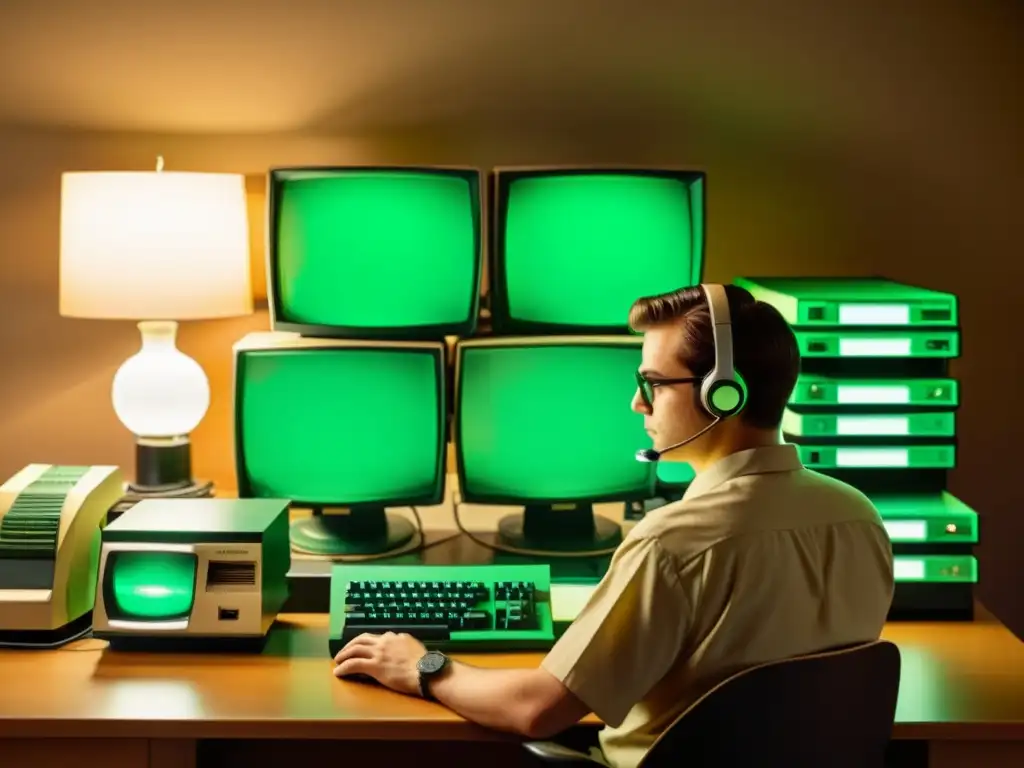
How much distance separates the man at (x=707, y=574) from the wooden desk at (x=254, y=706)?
0.48 ft

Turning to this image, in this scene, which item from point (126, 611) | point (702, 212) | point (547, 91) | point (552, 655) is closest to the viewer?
point (552, 655)

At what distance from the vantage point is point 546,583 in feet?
6.40

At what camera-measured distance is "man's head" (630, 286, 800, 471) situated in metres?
1.54

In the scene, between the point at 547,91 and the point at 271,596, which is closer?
the point at 271,596

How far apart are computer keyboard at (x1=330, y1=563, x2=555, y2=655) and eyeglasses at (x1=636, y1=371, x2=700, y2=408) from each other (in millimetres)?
408

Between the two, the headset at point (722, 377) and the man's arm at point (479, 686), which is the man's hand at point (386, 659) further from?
the headset at point (722, 377)

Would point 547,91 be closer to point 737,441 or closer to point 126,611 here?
Answer: point 737,441

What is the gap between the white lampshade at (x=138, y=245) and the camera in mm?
2215

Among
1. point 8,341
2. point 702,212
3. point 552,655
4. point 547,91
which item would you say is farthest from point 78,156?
point 552,655

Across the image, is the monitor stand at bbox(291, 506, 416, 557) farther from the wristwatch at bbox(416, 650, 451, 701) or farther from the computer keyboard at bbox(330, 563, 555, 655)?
the wristwatch at bbox(416, 650, 451, 701)

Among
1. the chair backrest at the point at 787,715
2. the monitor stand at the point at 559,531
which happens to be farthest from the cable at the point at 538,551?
the chair backrest at the point at 787,715

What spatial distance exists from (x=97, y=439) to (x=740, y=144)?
1554 mm

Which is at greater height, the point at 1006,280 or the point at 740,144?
the point at 740,144

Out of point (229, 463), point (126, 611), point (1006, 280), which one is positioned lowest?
point (126, 611)
